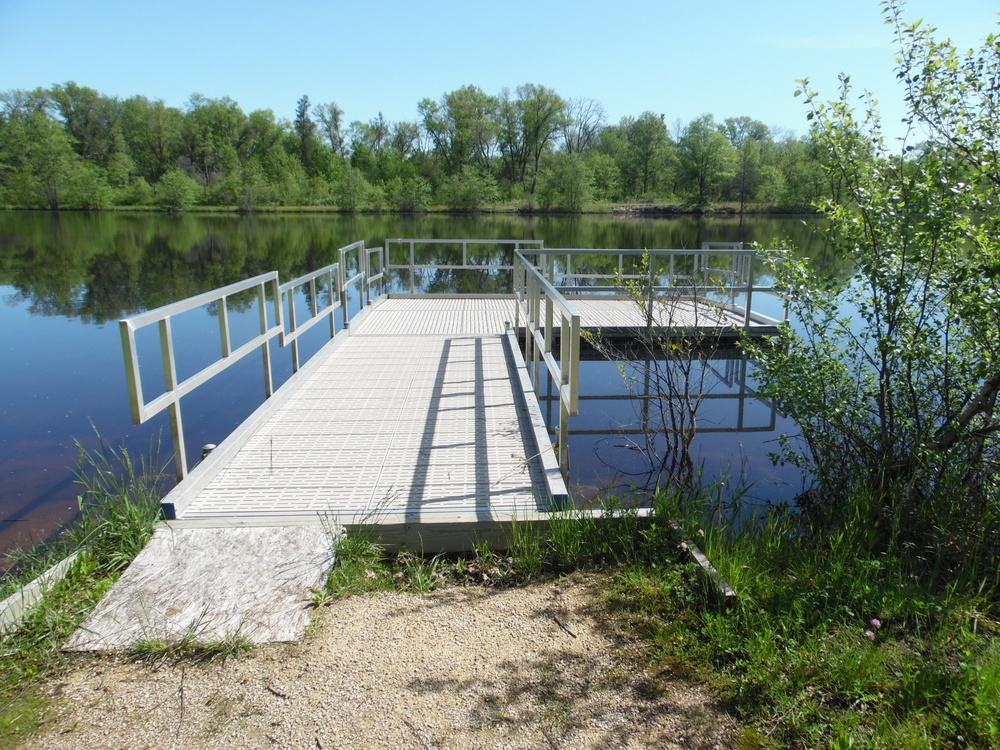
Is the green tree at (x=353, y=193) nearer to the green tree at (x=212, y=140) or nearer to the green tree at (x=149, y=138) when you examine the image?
the green tree at (x=212, y=140)

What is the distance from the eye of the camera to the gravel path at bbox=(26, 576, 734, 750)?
2193 mm

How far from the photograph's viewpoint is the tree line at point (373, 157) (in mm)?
55844

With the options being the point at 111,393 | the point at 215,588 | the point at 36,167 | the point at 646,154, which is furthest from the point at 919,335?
the point at 646,154

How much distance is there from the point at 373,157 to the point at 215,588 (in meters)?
71.8

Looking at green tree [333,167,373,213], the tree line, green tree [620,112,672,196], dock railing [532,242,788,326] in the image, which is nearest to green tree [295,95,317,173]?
the tree line

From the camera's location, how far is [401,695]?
2.39m

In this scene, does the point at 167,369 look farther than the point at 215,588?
Yes

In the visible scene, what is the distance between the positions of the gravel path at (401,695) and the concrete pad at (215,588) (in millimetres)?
122

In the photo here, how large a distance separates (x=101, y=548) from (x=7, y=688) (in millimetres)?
955

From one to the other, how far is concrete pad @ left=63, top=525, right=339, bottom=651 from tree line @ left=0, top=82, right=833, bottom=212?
53.6 meters

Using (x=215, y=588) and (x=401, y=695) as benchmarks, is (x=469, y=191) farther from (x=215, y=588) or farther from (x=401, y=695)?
(x=401, y=695)

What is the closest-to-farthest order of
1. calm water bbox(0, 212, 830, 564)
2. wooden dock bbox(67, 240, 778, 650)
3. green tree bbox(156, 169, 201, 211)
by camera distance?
wooden dock bbox(67, 240, 778, 650) → calm water bbox(0, 212, 830, 564) → green tree bbox(156, 169, 201, 211)

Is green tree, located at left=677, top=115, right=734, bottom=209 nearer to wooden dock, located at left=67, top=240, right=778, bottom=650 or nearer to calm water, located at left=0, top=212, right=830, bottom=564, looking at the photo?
calm water, located at left=0, top=212, right=830, bottom=564

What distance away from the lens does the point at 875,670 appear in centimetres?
243
